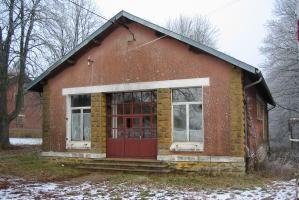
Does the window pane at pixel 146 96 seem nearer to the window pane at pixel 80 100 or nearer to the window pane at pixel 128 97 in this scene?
the window pane at pixel 128 97

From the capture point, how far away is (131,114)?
53.3 feet

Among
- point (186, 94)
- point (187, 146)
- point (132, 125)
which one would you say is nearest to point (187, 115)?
point (186, 94)

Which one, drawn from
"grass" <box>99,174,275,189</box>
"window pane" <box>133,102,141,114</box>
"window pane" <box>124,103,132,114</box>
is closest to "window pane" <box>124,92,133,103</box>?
"window pane" <box>124,103,132,114</box>

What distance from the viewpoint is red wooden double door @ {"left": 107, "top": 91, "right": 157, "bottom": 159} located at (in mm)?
15695

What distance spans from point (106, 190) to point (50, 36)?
15.3 meters

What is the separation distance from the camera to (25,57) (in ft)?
79.7

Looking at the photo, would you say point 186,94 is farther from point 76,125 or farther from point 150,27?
point 76,125

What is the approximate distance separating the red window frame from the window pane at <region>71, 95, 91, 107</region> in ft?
3.25

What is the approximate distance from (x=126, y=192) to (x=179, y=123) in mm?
4232

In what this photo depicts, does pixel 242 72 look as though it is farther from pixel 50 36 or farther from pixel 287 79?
pixel 287 79

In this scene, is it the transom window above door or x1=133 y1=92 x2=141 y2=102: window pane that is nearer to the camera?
the transom window above door

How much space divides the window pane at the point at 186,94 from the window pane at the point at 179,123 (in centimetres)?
30

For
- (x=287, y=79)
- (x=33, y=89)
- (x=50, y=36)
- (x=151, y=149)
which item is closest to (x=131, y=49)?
(x=151, y=149)

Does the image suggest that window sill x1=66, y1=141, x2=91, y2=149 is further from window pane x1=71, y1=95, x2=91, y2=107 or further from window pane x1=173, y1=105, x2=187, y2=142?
window pane x1=173, y1=105, x2=187, y2=142
